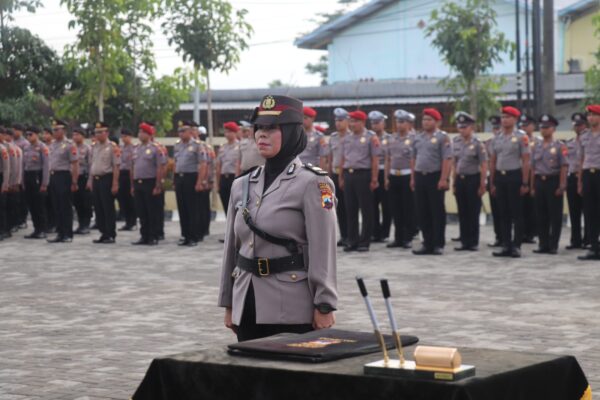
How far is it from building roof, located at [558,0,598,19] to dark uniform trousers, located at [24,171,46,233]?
93.6ft

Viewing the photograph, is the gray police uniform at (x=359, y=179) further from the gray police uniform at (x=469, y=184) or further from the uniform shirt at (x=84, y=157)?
the uniform shirt at (x=84, y=157)

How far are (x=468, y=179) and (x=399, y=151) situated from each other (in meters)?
1.31

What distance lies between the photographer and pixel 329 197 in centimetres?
517

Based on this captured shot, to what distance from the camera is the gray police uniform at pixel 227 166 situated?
1937 centimetres

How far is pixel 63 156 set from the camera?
63.7ft

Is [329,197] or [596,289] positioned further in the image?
[596,289]

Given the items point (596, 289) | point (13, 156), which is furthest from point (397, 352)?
point (13, 156)

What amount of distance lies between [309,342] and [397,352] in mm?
318

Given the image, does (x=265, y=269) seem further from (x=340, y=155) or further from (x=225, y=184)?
(x=225, y=184)

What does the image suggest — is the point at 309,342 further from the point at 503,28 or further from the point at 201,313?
the point at 503,28

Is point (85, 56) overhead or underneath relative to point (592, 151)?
overhead

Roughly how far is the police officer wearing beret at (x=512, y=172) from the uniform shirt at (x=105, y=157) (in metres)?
6.24

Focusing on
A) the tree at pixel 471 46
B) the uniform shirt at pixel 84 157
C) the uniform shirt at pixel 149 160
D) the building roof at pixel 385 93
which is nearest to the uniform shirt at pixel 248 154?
the uniform shirt at pixel 149 160

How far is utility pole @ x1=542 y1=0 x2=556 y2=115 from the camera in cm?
2559
